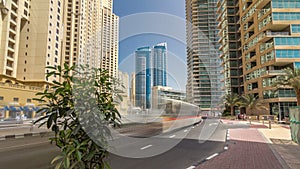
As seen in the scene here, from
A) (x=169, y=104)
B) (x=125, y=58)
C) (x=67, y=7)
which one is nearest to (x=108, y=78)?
(x=125, y=58)

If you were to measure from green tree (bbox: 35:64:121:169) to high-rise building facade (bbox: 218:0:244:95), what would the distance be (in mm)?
55318

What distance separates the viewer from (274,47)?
35.4 meters

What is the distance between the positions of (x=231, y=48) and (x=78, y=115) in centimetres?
5867

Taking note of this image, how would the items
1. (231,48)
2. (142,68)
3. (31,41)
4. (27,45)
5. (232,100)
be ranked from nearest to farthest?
1. (142,68)
2. (232,100)
3. (27,45)
4. (31,41)
5. (231,48)

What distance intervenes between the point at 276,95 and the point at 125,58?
3835cm

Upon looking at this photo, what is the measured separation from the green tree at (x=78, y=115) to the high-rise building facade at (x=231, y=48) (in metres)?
55.3

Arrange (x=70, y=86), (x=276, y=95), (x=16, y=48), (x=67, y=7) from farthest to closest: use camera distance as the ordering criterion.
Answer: (x=67, y=7) < (x=16, y=48) < (x=276, y=95) < (x=70, y=86)

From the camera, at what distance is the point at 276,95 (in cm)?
3528

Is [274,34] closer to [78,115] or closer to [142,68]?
[142,68]

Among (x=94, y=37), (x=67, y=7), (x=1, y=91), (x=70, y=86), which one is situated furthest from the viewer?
(x=67, y=7)

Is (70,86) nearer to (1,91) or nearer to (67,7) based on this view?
(1,91)

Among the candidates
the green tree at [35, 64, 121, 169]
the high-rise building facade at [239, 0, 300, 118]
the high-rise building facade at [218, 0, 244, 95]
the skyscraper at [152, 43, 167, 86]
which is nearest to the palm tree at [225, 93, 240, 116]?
the high-rise building facade at [239, 0, 300, 118]

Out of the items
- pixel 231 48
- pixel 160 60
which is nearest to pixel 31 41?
pixel 231 48

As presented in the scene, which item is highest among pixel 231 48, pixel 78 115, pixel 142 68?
pixel 231 48
